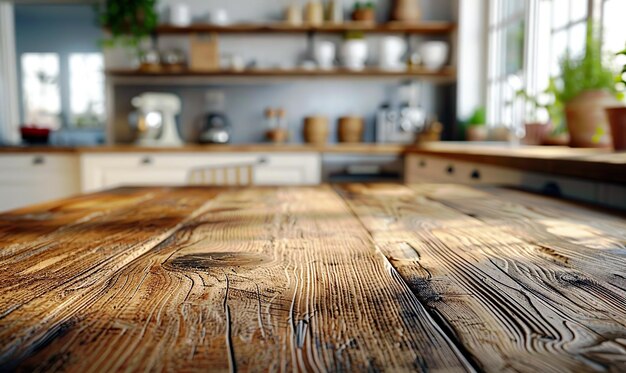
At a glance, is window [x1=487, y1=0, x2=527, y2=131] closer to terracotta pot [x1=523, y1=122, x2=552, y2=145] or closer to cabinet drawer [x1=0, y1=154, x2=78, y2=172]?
terracotta pot [x1=523, y1=122, x2=552, y2=145]

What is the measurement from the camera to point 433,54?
12.4ft

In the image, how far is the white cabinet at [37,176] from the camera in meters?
3.49

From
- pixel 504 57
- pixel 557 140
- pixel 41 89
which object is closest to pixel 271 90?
pixel 504 57

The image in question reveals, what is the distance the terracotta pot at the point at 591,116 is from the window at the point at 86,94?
6.04 meters

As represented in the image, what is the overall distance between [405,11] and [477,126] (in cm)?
97

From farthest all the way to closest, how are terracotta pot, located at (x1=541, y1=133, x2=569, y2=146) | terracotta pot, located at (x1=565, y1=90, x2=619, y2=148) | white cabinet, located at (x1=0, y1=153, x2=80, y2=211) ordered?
white cabinet, located at (x1=0, y1=153, x2=80, y2=211) < terracotta pot, located at (x1=541, y1=133, x2=569, y2=146) < terracotta pot, located at (x1=565, y1=90, x2=619, y2=148)

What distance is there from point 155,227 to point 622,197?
1025mm

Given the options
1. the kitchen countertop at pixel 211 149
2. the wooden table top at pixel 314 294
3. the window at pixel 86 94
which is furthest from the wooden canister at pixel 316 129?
the window at pixel 86 94

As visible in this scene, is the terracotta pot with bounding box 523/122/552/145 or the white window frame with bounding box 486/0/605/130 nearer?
the terracotta pot with bounding box 523/122/552/145

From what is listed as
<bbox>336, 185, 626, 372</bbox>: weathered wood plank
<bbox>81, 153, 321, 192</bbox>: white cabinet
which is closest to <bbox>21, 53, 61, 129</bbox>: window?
<bbox>81, 153, 321, 192</bbox>: white cabinet

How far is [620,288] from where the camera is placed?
47 cm

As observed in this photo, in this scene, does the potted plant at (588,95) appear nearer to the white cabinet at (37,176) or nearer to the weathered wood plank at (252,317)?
the weathered wood plank at (252,317)

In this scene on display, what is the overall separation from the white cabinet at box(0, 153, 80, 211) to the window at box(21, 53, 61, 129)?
3359mm

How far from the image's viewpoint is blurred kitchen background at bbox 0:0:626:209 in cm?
344
